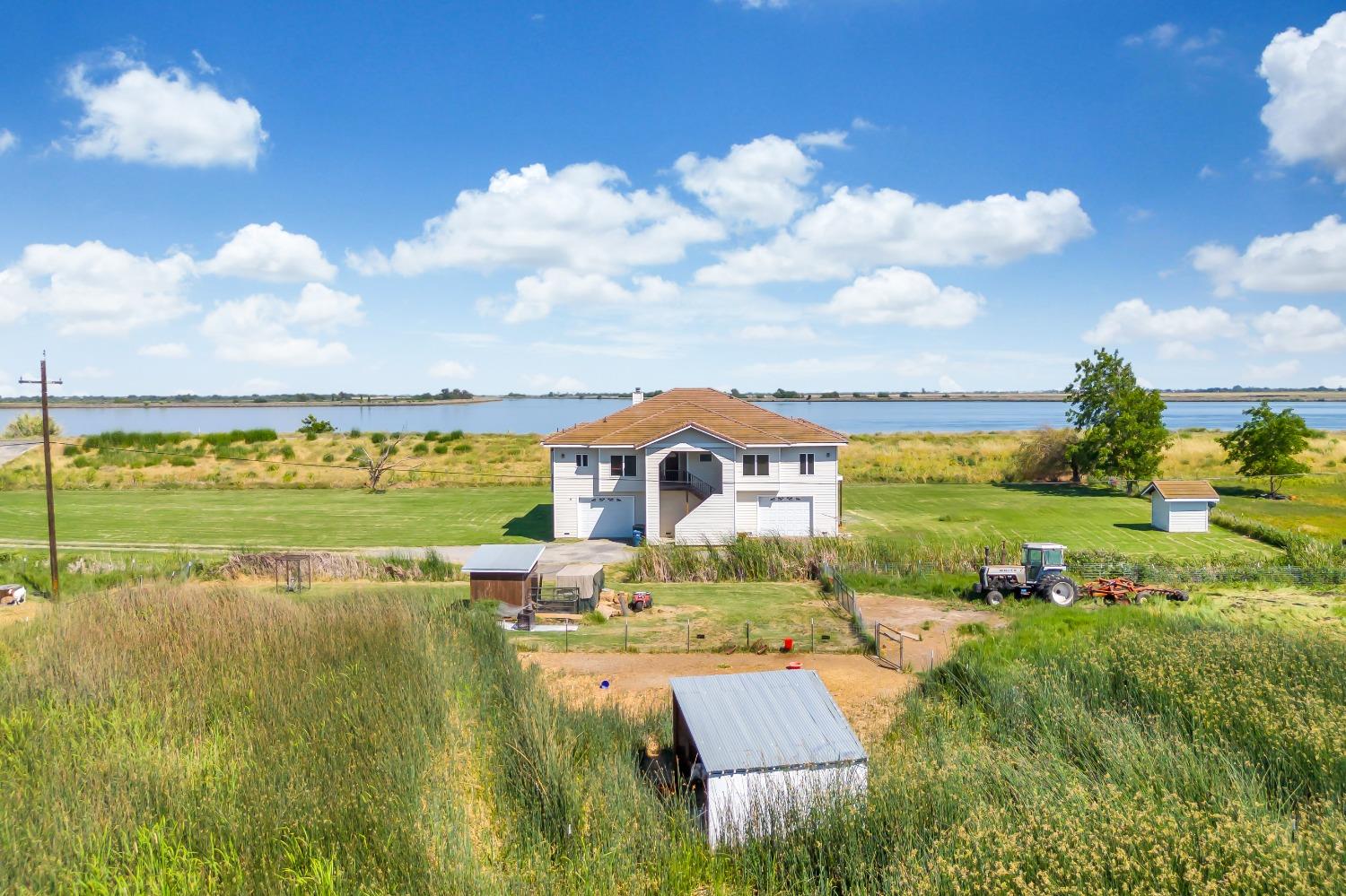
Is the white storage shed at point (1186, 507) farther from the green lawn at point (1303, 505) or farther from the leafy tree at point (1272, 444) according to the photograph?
the leafy tree at point (1272, 444)

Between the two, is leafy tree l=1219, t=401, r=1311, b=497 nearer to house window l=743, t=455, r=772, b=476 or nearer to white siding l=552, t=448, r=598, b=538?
house window l=743, t=455, r=772, b=476

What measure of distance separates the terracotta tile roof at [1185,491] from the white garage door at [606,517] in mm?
25313

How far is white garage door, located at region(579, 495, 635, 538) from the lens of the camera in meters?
38.5

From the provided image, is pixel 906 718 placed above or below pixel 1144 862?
below

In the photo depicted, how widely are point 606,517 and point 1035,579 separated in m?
19.9

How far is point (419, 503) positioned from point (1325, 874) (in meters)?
47.9

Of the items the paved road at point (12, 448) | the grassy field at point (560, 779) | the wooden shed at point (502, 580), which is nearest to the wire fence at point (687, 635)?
the wooden shed at point (502, 580)

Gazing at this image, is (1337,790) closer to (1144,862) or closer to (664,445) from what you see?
(1144,862)

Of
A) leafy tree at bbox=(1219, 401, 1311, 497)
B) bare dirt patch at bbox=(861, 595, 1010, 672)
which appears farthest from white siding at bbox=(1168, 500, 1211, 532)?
bare dirt patch at bbox=(861, 595, 1010, 672)

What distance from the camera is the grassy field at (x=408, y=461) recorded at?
6044 centimetres

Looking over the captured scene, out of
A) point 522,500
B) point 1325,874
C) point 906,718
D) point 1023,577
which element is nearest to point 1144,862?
point 1325,874

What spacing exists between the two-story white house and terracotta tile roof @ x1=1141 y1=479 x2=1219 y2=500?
15.3 m

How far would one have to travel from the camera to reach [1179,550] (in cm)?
3284

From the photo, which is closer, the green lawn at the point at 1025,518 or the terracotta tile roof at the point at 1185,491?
the green lawn at the point at 1025,518
